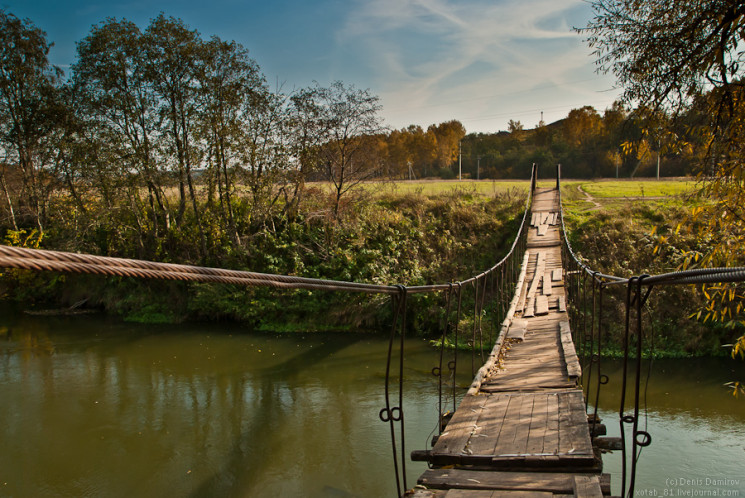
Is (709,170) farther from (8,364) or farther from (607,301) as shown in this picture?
(8,364)

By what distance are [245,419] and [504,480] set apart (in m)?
5.03

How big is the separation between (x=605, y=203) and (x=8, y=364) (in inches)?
496

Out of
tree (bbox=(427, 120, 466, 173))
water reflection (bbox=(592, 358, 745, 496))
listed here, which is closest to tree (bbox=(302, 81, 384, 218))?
water reflection (bbox=(592, 358, 745, 496))

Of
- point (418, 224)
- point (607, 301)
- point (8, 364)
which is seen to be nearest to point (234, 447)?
point (8, 364)

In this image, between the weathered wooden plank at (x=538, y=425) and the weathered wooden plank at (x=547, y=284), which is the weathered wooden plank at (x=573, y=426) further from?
the weathered wooden plank at (x=547, y=284)

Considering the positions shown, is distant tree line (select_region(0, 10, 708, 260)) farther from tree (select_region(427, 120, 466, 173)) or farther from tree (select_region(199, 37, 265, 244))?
tree (select_region(427, 120, 466, 173))

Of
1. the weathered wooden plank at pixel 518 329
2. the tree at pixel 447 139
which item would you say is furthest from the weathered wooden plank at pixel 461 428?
the tree at pixel 447 139

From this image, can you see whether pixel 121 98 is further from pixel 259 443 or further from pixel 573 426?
pixel 573 426

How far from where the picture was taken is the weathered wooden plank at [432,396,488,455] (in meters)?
2.15

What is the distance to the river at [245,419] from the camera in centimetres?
490

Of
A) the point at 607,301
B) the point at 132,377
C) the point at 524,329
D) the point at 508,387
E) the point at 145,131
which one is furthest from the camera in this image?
the point at 145,131

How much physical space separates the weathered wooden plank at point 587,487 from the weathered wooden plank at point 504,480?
1.5 inches

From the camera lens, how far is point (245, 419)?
20.8 feet

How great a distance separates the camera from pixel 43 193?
13688 millimetres
